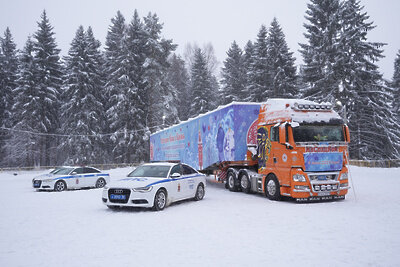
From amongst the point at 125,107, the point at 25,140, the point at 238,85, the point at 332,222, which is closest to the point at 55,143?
the point at 25,140

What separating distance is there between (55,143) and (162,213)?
155 feet

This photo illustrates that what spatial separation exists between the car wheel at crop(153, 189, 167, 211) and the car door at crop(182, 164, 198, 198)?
130 cm

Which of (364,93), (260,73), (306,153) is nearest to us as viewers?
(306,153)

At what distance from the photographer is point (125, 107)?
149 ft

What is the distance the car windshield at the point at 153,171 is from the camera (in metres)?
11.4

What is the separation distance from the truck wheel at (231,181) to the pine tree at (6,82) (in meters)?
40.3

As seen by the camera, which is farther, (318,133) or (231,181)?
(231,181)

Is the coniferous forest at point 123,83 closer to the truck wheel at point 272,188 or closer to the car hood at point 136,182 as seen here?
the truck wheel at point 272,188

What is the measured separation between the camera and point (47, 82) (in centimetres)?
4641

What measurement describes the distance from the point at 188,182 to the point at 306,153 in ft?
14.6

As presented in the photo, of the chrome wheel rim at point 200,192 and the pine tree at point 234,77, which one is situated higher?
the pine tree at point 234,77

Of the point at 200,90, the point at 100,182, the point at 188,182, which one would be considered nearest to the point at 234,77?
the point at 200,90

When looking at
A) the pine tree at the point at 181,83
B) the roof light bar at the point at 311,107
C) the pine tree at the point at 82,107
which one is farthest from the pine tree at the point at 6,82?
the roof light bar at the point at 311,107

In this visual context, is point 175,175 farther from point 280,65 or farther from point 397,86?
point 397,86
